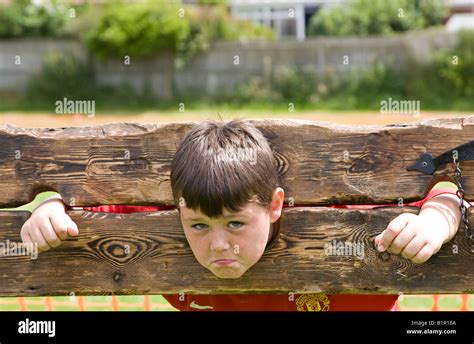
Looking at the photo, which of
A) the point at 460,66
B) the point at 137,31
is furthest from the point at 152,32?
the point at 460,66

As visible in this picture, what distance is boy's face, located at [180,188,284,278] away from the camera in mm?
2609

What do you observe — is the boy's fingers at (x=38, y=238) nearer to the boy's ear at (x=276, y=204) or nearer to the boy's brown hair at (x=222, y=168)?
the boy's brown hair at (x=222, y=168)

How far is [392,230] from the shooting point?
2.67 m

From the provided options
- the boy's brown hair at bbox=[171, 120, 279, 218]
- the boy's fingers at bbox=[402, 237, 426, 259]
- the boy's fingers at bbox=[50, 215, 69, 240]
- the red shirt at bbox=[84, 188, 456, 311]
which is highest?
the boy's brown hair at bbox=[171, 120, 279, 218]

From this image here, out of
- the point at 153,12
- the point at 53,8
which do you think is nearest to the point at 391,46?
the point at 153,12

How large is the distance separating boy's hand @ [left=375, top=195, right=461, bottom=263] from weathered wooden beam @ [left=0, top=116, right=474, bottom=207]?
9cm

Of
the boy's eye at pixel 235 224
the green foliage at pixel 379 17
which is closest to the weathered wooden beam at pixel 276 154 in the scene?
the boy's eye at pixel 235 224

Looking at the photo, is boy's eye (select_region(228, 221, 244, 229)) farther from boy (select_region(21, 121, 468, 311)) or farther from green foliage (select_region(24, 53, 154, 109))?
green foliage (select_region(24, 53, 154, 109))

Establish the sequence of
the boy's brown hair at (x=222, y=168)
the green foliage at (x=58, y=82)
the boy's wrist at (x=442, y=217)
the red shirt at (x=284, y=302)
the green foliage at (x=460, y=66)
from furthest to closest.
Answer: the green foliage at (x=58, y=82) → the green foliage at (x=460, y=66) → the red shirt at (x=284, y=302) → the boy's wrist at (x=442, y=217) → the boy's brown hair at (x=222, y=168)

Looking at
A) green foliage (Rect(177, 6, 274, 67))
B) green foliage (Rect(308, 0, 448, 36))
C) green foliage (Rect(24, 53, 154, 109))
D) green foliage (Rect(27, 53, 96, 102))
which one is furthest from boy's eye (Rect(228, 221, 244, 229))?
green foliage (Rect(308, 0, 448, 36))

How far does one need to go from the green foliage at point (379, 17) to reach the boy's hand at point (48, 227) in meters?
22.7

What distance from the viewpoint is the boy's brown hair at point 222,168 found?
256 centimetres

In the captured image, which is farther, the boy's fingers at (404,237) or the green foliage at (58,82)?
the green foliage at (58,82)

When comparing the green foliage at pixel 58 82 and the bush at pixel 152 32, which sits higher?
the bush at pixel 152 32
